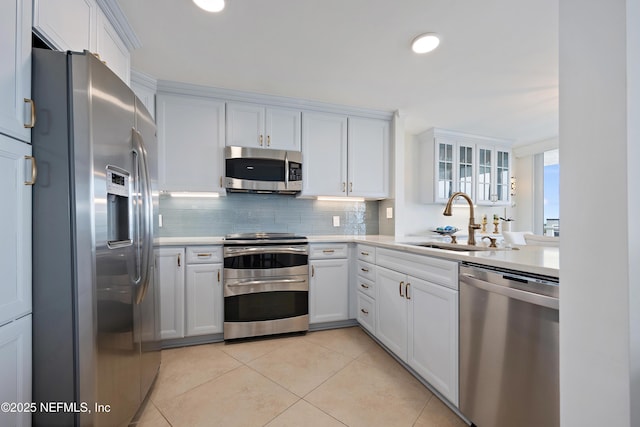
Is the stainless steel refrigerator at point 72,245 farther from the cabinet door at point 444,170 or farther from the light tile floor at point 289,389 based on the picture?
the cabinet door at point 444,170

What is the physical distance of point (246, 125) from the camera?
2.73m

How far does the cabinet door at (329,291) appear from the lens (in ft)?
8.63

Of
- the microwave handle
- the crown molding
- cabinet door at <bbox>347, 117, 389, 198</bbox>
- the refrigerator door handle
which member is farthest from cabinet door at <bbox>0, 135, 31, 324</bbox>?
cabinet door at <bbox>347, 117, 389, 198</bbox>

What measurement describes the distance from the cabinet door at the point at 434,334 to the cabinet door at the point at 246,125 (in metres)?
1.96

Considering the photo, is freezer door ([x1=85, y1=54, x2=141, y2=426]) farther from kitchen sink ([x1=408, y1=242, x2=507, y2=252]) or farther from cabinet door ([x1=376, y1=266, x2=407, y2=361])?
kitchen sink ([x1=408, y1=242, x2=507, y2=252])

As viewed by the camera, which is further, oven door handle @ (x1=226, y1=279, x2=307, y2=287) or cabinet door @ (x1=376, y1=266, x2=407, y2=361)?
oven door handle @ (x1=226, y1=279, x2=307, y2=287)

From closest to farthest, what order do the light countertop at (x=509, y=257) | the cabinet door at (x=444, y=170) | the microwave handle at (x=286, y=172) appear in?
the light countertop at (x=509, y=257) < the microwave handle at (x=286, y=172) < the cabinet door at (x=444, y=170)

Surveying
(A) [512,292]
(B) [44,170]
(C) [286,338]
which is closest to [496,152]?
(A) [512,292]

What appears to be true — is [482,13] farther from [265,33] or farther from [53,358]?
[53,358]

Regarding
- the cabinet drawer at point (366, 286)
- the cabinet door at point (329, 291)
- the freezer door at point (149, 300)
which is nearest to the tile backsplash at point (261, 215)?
the cabinet door at point (329, 291)

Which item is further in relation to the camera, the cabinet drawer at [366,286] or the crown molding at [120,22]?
the cabinet drawer at [366,286]

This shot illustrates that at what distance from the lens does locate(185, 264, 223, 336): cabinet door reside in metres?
2.33

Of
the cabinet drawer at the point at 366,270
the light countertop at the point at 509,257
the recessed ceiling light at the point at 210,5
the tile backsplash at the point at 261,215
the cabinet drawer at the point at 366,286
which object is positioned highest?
the recessed ceiling light at the point at 210,5

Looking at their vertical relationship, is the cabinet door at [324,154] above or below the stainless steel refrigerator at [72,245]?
above
